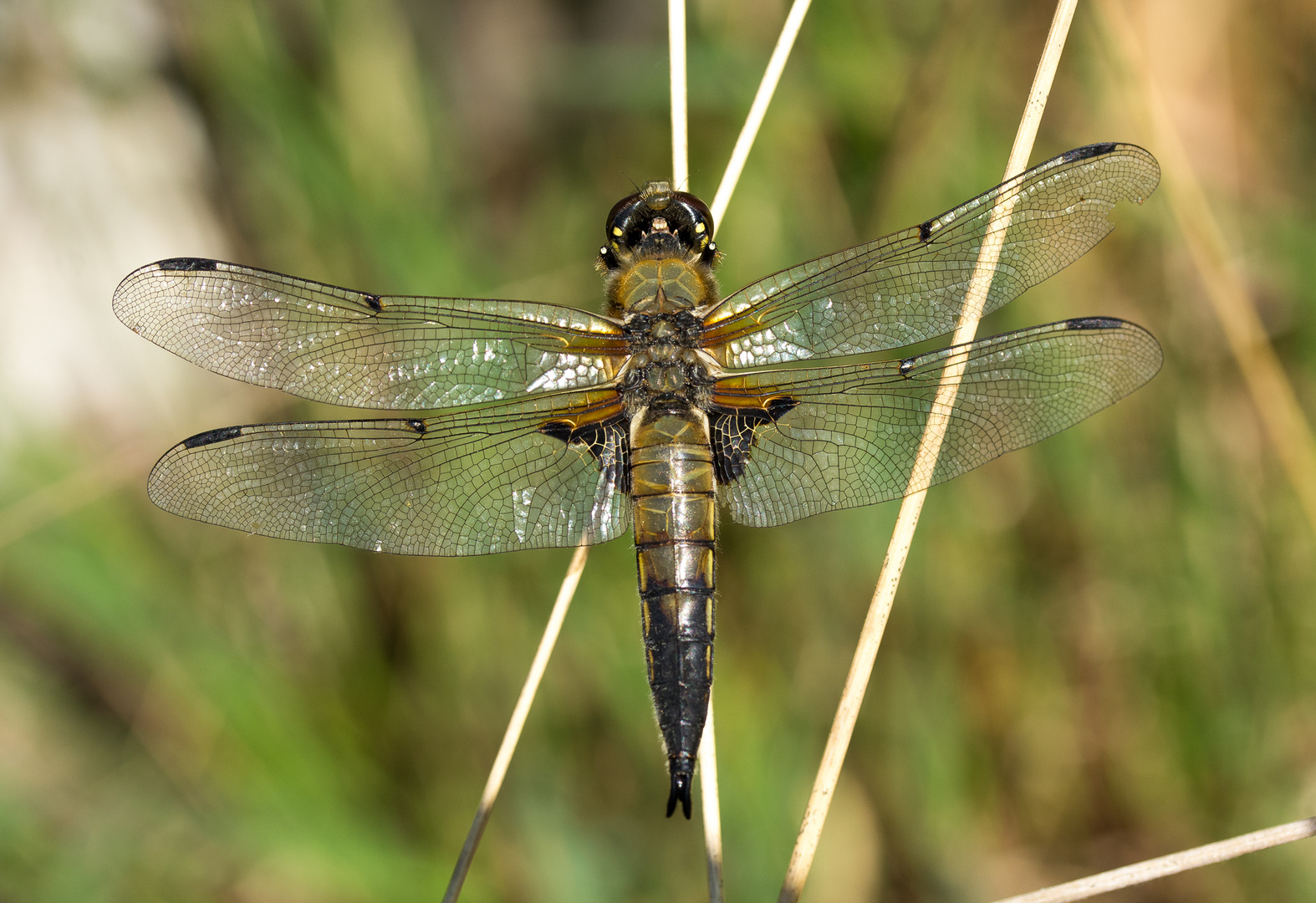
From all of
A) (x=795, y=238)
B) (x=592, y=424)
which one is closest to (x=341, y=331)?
(x=592, y=424)

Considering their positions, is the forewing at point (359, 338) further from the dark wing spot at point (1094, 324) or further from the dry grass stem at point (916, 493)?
the dark wing spot at point (1094, 324)

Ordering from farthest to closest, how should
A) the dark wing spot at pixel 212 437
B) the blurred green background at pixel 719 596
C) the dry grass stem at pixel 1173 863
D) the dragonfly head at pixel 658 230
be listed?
the blurred green background at pixel 719 596 < the dragonfly head at pixel 658 230 < the dark wing spot at pixel 212 437 < the dry grass stem at pixel 1173 863

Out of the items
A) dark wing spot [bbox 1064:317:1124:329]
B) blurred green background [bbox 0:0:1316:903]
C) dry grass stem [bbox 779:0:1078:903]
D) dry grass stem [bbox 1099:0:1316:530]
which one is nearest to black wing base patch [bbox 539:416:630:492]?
Result: dry grass stem [bbox 779:0:1078:903]

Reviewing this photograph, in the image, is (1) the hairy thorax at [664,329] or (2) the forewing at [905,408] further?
(1) the hairy thorax at [664,329]

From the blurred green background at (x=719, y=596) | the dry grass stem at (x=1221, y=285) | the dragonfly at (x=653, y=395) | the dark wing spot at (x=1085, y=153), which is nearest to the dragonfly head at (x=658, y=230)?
the dragonfly at (x=653, y=395)

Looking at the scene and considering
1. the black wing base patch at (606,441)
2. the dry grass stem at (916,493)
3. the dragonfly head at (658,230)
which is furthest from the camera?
the dragonfly head at (658,230)

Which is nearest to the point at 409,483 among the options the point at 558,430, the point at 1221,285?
the point at 558,430

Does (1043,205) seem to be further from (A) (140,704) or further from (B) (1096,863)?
→ (A) (140,704)
